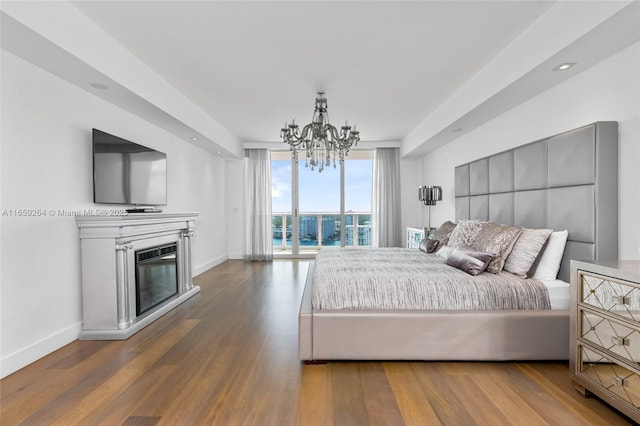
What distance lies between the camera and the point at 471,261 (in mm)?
2621

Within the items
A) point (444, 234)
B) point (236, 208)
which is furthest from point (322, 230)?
point (444, 234)

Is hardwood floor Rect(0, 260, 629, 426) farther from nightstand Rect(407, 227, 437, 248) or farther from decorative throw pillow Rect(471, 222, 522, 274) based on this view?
nightstand Rect(407, 227, 437, 248)

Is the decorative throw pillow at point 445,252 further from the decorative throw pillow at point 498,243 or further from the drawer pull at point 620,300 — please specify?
the drawer pull at point 620,300

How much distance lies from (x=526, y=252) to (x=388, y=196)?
172 inches

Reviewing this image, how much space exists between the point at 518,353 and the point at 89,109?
160 inches

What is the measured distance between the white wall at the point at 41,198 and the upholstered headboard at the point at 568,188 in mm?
4070

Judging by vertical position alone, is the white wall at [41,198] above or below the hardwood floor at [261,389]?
above

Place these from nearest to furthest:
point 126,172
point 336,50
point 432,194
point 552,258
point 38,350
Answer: point 38,350 < point 552,258 < point 336,50 < point 126,172 < point 432,194

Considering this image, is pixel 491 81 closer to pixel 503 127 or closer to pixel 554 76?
pixel 554 76

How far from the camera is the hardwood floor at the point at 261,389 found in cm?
172

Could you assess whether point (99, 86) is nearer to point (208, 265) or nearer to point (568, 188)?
point (208, 265)

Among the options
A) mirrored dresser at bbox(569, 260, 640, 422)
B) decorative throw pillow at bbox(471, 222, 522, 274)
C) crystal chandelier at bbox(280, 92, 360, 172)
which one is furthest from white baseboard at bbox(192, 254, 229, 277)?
mirrored dresser at bbox(569, 260, 640, 422)

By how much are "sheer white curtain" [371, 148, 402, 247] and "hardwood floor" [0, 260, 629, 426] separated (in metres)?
4.44

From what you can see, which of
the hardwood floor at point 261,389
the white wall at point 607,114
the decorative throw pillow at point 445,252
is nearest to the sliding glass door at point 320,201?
the decorative throw pillow at point 445,252
